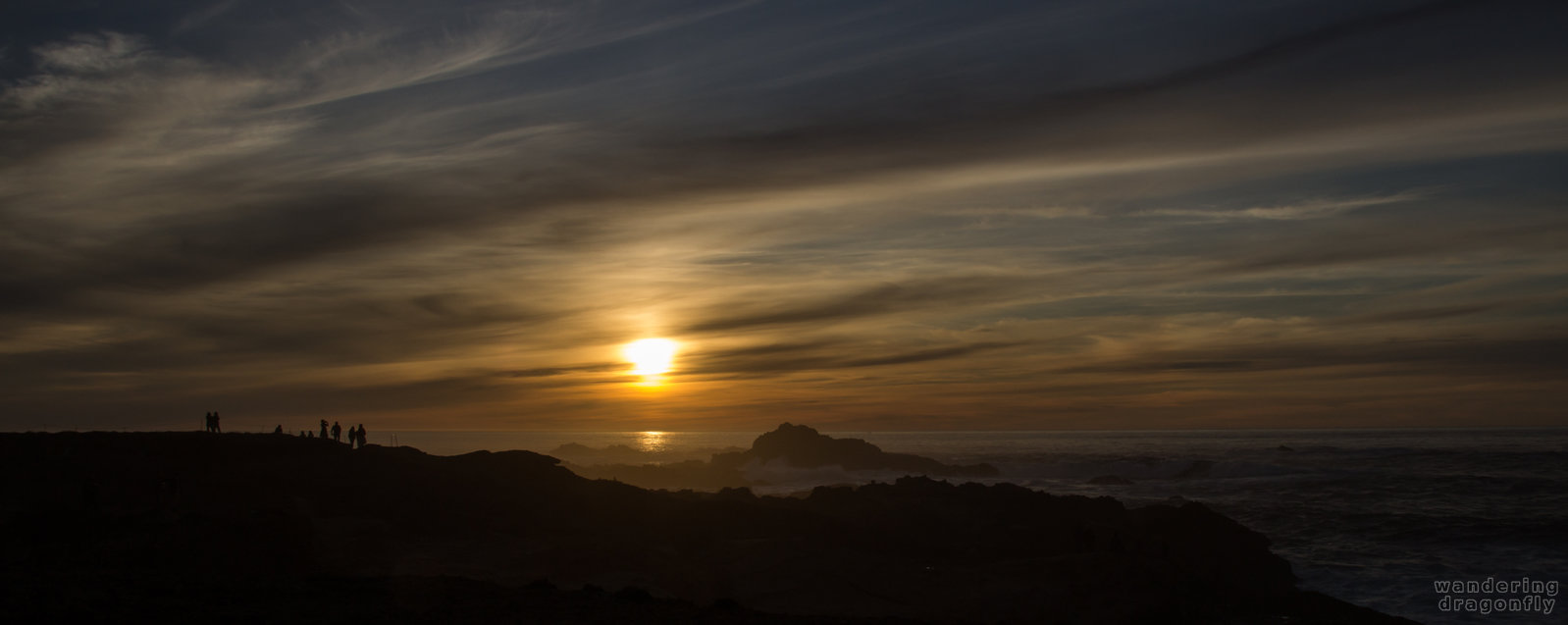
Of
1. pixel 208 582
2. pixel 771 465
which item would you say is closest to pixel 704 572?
pixel 208 582

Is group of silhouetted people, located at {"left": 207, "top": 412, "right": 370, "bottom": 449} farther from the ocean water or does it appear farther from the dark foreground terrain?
the ocean water

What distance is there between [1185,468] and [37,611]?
3198 inches

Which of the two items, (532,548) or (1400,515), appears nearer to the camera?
(532,548)

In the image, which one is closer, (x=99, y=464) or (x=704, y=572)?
(x=704, y=572)

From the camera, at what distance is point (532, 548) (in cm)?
2814

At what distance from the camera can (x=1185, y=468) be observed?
80.4 metres

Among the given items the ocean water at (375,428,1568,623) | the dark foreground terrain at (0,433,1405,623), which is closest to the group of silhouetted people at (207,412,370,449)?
the dark foreground terrain at (0,433,1405,623)

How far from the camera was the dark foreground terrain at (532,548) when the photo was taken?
19.0 meters

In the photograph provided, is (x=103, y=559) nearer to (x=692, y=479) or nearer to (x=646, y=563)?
(x=646, y=563)

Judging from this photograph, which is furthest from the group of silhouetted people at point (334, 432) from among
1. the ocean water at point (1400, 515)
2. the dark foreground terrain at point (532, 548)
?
the ocean water at point (1400, 515)

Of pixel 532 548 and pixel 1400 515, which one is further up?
pixel 532 548

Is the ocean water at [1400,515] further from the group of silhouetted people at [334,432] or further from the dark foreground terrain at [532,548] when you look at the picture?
the group of silhouetted people at [334,432]

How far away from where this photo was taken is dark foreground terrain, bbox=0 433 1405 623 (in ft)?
62.2

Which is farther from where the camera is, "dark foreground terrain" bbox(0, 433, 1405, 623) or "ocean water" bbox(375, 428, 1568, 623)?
"ocean water" bbox(375, 428, 1568, 623)
